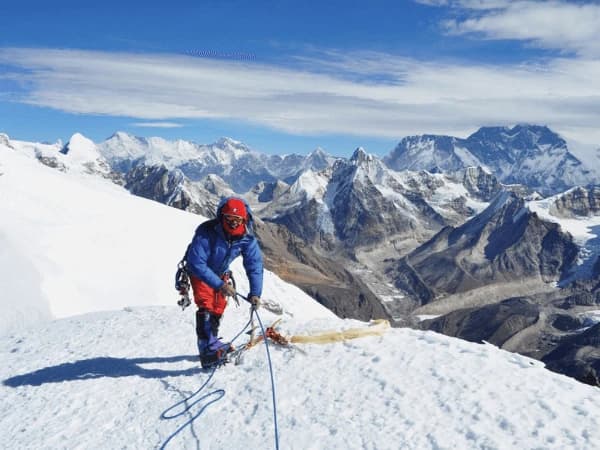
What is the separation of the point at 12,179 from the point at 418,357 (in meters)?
40.3

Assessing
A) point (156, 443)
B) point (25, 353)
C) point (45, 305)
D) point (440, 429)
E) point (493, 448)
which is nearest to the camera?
point (493, 448)

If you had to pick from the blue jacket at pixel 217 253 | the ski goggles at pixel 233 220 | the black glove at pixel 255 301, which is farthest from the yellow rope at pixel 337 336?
the ski goggles at pixel 233 220

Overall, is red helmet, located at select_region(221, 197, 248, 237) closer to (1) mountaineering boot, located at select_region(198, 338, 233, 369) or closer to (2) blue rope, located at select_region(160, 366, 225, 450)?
(1) mountaineering boot, located at select_region(198, 338, 233, 369)

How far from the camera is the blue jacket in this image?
38.6 ft

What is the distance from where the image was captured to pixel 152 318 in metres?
18.2

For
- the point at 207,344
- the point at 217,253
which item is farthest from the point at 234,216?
the point at 207,344

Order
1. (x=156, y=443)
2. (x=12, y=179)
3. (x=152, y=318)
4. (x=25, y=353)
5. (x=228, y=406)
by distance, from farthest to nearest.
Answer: (x=12, y=179)
(x=152, y=318)
(x=25, y=353)
(x=228, y=406)
(x=156, y=443)

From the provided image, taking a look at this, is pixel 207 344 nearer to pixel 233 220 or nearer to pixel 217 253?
pixel 217 253

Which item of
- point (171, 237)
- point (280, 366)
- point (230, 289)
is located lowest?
point (171, 237)

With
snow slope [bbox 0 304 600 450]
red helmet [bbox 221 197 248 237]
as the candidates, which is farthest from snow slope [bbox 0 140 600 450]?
red helmet [bbox 221 197 248 237]

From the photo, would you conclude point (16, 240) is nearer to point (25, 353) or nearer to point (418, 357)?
point (25, 353)

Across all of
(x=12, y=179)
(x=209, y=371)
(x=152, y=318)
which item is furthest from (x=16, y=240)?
(x=209, y=371)

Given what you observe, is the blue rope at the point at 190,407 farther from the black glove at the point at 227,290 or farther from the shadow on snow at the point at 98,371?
the black glove at the point at 227,290

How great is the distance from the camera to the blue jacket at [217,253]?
1177cm
